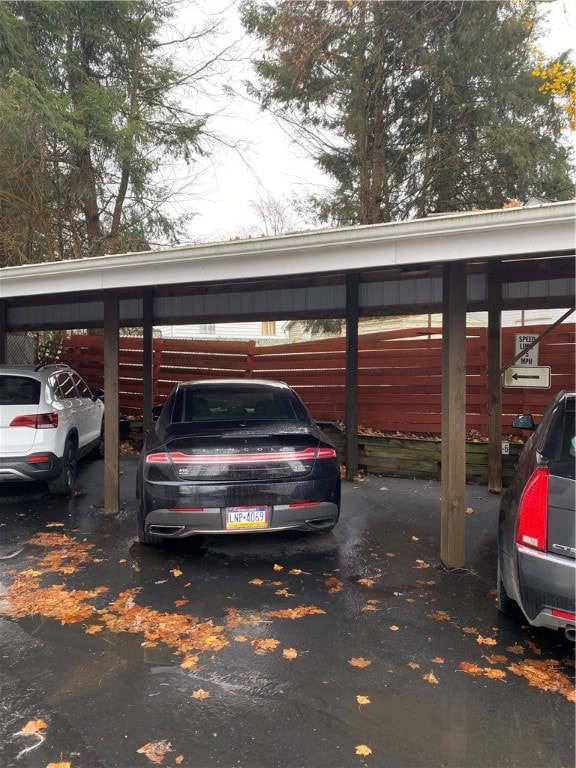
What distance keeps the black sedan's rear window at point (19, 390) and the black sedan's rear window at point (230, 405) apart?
2177 millimetres

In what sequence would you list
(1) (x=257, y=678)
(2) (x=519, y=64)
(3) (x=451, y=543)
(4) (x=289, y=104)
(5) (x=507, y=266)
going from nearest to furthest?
(1) (x=257, y=678)
(3) (x=451, y=543)
(5) (x=507, y=266)
(2) (x=519, y=64)
(4) (x=289, y=104)

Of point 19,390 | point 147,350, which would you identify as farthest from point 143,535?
point 147,350

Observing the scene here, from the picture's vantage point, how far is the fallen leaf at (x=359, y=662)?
3.14 m

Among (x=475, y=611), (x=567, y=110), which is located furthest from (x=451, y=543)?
(x=567, y=110)

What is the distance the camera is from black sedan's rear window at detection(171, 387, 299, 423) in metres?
5.12

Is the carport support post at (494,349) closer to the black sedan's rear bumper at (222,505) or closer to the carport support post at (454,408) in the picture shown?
the carport support post at (454,408)

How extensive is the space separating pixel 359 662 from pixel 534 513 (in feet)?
4.20

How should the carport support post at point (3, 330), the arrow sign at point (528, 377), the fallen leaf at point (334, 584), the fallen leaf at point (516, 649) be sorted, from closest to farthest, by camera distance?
the fallen leaf at point (516, 649), the fallen leaf at point (334, 584), the arrow sign at point (528, 377), the carport support post at point (3, 330)

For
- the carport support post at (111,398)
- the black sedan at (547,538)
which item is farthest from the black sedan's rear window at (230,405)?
the black sedan at (547,538)

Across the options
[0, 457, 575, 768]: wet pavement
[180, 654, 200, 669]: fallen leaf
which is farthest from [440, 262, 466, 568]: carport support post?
[180, 654, 200, 669]: fallen leaf

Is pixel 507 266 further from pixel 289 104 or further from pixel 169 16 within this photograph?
pixel 169 16

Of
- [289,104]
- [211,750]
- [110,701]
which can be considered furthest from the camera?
[289,104]

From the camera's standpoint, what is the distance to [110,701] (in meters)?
2.80

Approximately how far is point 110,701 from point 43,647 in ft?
2.62
